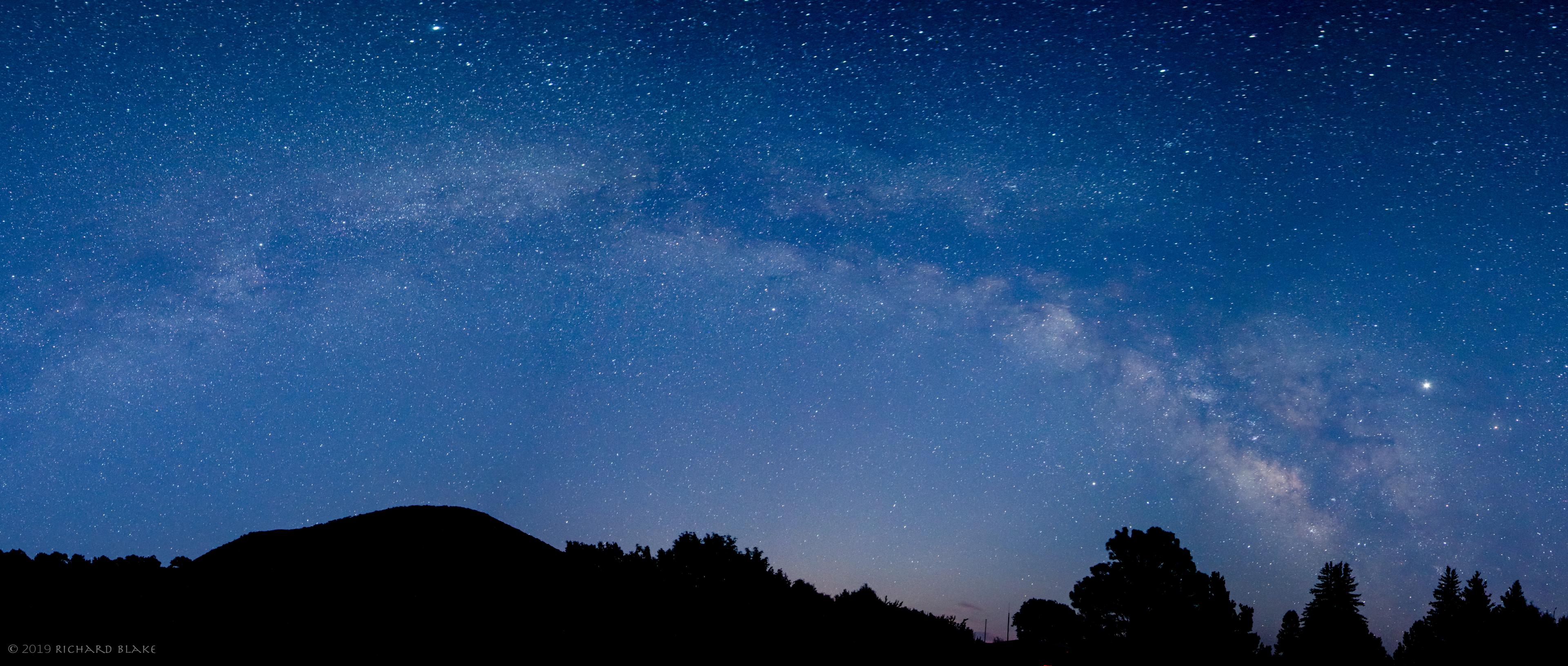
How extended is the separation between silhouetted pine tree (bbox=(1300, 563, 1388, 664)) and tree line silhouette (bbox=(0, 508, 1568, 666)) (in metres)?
0.18

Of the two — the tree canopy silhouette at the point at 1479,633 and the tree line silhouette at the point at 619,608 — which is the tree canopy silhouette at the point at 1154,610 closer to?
the tree line silhouette at the point at 619,608

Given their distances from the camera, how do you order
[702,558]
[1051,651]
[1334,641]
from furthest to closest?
[1334,641] → [1051,651] → [702,558]

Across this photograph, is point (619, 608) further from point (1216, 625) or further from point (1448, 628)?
point (1448, 628)

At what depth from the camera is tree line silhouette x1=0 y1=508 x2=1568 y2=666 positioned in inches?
1102

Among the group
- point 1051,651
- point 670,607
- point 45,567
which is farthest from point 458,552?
point 1051,651

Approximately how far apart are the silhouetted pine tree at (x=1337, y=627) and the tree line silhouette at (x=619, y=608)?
6.9 inches

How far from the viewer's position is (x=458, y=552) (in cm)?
5138

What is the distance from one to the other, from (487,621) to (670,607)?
7356 mm

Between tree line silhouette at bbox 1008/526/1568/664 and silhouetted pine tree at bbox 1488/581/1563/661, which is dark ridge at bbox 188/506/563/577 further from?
silhouetted pine tree at bbox 1488/581/1563/661

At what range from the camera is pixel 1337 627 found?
64.1 meters

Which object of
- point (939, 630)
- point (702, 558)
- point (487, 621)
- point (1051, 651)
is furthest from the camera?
point (1051, 651)

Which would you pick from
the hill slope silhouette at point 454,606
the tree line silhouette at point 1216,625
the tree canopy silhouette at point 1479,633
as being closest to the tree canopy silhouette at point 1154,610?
the tree line silhouette at point 1216,625

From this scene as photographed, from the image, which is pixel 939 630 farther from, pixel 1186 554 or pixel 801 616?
pixel 1186 554

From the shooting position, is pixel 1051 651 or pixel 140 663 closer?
pixel 140 663
